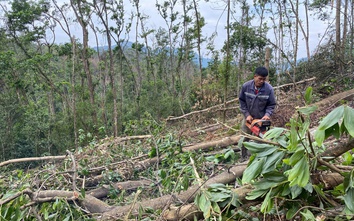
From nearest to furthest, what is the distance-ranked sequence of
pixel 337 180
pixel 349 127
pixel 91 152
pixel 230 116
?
pixel 349 127 → pixel 337 180 → pixel 91 152 → pixel 230 116

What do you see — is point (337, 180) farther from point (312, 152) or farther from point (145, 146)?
point (145, 146)

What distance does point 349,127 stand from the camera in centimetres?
99

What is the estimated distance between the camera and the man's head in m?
3.50

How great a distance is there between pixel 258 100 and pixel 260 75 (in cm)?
36

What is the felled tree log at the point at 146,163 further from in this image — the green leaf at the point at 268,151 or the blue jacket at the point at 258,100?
the green leaf at the point at 268,151

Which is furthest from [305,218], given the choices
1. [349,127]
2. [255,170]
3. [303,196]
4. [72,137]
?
[72,137]

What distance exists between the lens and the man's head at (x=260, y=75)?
3.50m

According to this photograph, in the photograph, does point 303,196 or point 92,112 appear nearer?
point 303,196

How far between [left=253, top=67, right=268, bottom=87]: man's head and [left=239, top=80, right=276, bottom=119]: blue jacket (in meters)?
0.11

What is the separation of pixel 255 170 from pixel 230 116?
7.65m

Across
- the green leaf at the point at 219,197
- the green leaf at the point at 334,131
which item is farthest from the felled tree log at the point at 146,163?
the green leaf at the point at 334,131

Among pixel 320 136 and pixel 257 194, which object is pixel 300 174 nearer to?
pixel 320 136

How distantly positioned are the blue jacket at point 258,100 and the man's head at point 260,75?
0.11 m

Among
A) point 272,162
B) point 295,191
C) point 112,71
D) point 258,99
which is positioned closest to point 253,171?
point 272,162
